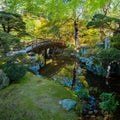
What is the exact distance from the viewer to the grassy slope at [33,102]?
8.62 meters

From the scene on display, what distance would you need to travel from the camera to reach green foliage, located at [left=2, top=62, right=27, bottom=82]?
38.0 ft

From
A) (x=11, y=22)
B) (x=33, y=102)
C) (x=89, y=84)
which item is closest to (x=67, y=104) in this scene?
(x=33, y=102)

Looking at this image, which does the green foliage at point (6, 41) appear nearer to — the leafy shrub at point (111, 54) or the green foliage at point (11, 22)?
the green foliage at point (11, 22)

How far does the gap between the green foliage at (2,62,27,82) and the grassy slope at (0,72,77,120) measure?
1.55ft

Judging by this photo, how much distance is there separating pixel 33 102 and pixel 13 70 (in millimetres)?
3003

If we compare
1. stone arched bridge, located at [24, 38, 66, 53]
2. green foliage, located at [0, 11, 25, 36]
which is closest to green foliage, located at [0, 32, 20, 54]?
green foliage, located at [0, 11, 25, 36]

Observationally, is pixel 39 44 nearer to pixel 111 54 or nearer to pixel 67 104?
→ pixel 111 54

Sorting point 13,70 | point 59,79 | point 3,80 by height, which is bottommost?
point 59,79

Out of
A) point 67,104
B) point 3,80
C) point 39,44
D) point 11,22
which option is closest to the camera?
point 67,104

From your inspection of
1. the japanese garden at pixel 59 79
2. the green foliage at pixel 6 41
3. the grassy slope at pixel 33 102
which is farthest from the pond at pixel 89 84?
the green foliage at pixel 6 41

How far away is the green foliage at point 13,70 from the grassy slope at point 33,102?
473 millimetres

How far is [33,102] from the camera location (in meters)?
9.54

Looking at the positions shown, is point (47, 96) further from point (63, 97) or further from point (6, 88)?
point (6, 88)

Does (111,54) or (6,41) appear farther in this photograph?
(111,54)
